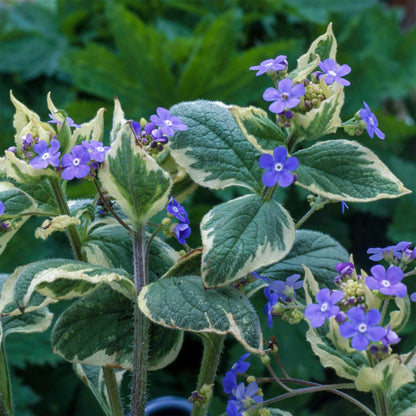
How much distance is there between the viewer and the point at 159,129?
473 millimetres

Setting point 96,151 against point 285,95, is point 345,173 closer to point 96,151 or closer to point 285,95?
point 285,95

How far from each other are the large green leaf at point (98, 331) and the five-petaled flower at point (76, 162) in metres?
0.14

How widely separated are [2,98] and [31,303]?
1.24 m

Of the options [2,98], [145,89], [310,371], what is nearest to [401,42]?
[145,89]

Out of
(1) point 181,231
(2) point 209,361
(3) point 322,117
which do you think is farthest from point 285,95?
(2) point 209,361

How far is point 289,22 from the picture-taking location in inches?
62.4

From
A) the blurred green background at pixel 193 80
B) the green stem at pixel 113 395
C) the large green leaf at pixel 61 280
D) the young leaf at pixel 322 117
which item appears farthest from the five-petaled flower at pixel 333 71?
the blurred green background at pixel 193 80

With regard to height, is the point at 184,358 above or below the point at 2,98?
below

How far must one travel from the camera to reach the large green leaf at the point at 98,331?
0.52 metres

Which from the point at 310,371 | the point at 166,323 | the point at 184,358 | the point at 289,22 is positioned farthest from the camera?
the point at 289,22

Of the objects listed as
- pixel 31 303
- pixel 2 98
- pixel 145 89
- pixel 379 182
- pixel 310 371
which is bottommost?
pixel 310 371

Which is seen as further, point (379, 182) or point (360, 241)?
point (360, 241)

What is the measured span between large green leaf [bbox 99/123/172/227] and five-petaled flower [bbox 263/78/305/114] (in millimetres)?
99

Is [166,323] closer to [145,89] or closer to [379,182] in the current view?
[379,182]
